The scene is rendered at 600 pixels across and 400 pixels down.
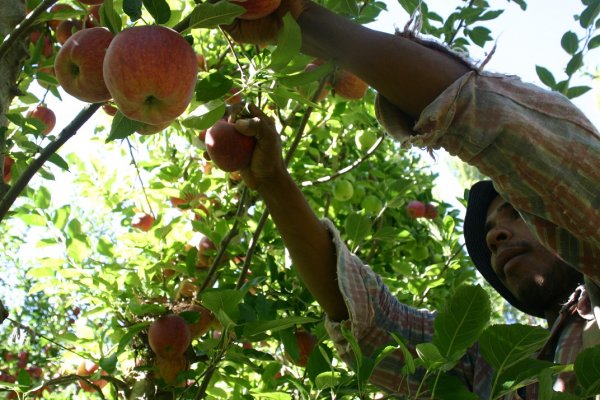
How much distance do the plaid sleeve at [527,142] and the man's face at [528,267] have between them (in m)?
0.83

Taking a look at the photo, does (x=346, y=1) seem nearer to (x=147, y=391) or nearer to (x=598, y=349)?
(x=598, y=349)

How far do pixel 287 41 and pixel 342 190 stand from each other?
1.92m

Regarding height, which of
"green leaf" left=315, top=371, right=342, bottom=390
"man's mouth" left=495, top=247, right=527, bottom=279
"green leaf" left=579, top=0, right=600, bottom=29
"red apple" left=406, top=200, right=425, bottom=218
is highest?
"red apple" left=406, top=200, right=425, bottom=218

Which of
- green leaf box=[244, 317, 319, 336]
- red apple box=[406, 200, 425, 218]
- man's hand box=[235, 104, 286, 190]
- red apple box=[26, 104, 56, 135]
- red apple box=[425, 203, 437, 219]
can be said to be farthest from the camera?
red apple box=[425, 203, 437, 219]

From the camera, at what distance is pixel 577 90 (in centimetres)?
206

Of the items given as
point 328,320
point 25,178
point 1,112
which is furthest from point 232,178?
point 25,178

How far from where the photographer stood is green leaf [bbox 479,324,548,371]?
40.6 inches

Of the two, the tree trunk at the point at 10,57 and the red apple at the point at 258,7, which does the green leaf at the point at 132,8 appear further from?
the tree trunk at the point at 10,57

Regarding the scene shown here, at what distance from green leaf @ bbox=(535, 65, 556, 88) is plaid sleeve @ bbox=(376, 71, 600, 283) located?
1154 millimetres

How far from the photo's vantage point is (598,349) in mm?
1000

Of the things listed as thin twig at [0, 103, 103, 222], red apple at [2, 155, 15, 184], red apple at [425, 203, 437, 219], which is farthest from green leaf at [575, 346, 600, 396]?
red apple at [425, 203, 437, 219]

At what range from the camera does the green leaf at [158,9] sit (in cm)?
111

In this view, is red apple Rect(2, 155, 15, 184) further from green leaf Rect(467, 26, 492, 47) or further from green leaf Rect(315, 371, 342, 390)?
green leaf Rect(467, 26, 492, 47)

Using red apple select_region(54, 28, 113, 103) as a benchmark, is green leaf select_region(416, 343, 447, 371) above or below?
below
